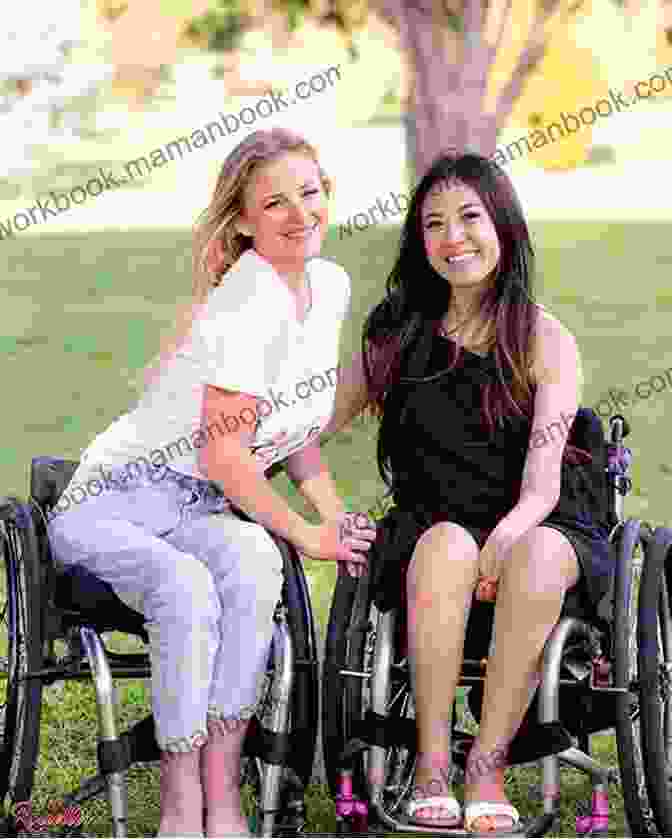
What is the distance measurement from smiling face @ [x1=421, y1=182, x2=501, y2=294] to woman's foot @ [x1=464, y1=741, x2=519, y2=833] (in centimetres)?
90

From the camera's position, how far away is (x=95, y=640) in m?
3.23

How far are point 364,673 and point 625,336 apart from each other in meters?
7.22

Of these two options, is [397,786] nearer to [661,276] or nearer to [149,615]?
[149,615]

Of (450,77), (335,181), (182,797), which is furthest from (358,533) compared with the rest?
(335,181)

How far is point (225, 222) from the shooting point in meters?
3.50

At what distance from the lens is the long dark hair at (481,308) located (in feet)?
11.3

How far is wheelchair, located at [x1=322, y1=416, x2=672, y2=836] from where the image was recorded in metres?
3.11

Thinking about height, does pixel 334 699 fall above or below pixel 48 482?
below

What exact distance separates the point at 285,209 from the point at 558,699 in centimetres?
103

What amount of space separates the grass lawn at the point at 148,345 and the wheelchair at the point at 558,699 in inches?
12.8

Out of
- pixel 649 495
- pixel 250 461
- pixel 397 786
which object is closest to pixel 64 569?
pixel 250 461

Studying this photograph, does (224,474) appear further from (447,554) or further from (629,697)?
(629,697)

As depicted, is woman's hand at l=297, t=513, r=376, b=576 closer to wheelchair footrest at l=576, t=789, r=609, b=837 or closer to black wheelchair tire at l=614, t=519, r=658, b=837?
black wheelchair tire at l=614, t=519, r=658, b=837

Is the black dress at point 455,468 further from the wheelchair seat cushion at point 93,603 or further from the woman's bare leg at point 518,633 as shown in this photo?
the wheelchair seat cushion at point 93,603
